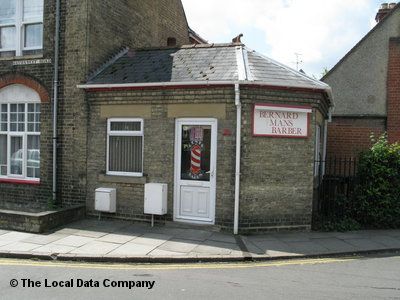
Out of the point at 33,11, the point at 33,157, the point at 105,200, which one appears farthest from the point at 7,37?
the point at 105,200

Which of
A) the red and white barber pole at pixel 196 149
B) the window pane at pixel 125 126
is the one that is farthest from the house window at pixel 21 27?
the red and white barber pole at pixel 196 149

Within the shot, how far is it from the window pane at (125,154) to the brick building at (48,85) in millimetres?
785

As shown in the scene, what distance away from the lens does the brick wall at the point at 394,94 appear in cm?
1234

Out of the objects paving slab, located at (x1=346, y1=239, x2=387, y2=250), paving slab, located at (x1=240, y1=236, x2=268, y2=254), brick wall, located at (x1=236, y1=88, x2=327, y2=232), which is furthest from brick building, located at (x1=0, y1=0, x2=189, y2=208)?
paving slab, located at (x1=346, y1=239, x2=387, y2=250)

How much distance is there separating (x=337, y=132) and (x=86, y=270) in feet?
33.1

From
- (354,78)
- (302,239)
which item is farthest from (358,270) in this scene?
(354,78)

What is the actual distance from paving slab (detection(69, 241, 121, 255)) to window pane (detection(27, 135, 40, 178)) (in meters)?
4.18

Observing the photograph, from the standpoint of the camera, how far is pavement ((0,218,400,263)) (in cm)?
664

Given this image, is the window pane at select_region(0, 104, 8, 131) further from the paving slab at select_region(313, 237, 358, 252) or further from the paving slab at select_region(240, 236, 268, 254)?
the paving slab at select_region(313, 237, 358, 252)

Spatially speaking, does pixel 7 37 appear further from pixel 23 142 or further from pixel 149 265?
pixel 149 265

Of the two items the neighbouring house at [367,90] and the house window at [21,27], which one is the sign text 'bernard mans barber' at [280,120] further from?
the house window at [21,27]

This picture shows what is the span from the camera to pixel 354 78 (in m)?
12.9

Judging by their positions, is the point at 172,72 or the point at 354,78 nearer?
the point at 172,72

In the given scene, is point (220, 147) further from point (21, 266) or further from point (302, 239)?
point (21, 266)
